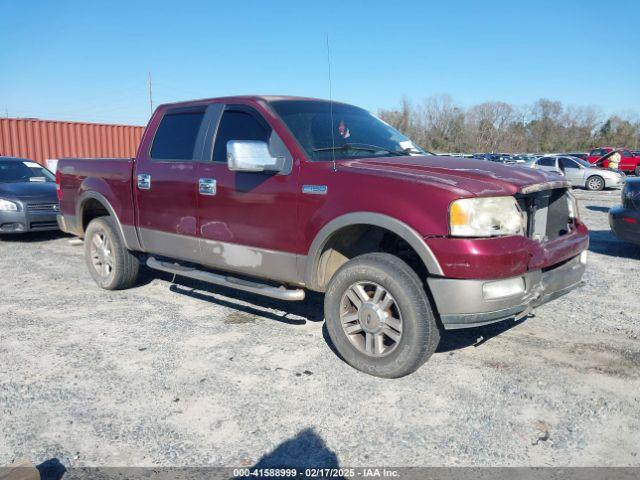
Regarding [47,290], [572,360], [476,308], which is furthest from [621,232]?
[47,290]

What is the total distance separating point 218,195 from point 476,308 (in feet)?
7.61

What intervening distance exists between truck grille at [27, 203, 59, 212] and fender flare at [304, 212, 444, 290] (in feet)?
22.3

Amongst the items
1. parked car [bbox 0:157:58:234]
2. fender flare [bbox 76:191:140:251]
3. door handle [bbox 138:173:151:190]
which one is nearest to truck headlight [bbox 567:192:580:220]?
door handle [bbox 138:173:151:190]

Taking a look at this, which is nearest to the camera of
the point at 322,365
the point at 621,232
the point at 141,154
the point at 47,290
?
the point at 322,365

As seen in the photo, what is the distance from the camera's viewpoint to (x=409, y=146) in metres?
4.75

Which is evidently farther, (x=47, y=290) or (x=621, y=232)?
(x=621, y=232)

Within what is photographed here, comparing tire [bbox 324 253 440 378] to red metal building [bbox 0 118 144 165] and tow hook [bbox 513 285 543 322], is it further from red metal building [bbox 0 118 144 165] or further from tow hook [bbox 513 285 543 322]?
red metal building [bbox 0 118 144 165]

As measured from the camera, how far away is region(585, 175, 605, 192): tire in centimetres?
2128

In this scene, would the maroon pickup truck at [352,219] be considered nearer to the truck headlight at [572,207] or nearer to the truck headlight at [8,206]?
the truck headlight at [572,207]

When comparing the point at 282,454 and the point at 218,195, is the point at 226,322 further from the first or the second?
the point at 282,454

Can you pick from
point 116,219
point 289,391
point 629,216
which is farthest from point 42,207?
point 629,216

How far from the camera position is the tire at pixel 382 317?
135 inches

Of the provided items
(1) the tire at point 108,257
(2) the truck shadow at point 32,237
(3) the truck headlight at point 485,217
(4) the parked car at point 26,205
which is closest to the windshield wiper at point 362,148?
(3) the truck headlight at point 485,217

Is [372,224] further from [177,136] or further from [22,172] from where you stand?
[22,172]
